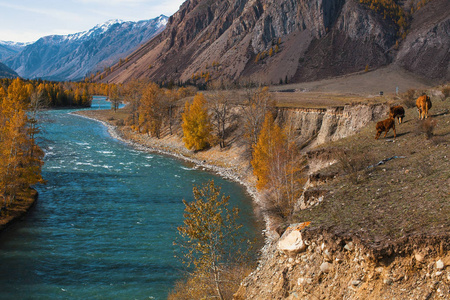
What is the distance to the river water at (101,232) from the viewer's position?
23.7 m

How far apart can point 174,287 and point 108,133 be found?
78922 millimetres

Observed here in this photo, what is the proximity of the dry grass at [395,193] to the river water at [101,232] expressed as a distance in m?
13.7

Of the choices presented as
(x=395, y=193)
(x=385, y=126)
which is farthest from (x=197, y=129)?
(x=395, y=193)

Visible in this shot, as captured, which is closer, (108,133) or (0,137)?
(0,137)

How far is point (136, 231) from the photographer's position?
1267 inches

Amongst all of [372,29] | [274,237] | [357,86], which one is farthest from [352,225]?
[372,29]

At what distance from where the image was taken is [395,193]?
14.7 m

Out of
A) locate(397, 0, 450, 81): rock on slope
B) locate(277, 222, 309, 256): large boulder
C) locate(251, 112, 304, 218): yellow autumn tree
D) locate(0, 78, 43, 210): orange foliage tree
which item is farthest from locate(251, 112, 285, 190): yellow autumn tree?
locate(397, 0, 450, 81): rock on slope

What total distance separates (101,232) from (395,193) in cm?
2609

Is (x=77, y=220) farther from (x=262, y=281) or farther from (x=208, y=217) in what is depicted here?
(x=262, y=281)

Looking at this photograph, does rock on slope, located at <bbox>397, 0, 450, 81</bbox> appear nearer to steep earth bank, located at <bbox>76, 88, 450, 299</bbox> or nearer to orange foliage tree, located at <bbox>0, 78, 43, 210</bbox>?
orange foliage tree, located at <bbox>0, 78, 43, 210</bbox>

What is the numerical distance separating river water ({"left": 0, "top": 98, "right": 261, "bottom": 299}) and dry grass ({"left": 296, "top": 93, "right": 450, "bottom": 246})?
13.7 metres

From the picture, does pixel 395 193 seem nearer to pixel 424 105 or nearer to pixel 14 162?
pixel 424 105

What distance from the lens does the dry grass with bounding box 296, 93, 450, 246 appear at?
11711 mm
